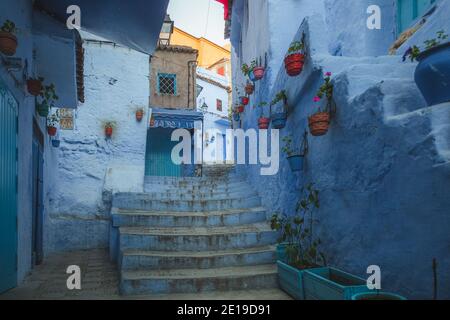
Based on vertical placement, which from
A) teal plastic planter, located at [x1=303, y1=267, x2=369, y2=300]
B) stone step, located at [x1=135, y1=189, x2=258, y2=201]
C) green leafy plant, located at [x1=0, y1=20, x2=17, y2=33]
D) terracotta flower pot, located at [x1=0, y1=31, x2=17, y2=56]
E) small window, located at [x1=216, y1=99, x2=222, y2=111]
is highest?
small window, located at [x1=216, y1=99, x2=222, y2=111]

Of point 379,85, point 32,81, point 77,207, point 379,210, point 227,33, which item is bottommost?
point 77,207

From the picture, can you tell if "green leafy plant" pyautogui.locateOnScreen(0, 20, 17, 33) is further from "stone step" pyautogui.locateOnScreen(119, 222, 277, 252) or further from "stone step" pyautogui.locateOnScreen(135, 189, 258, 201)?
"stone step" pyautogui.locateOnScreen(135, 189, 258, 201)

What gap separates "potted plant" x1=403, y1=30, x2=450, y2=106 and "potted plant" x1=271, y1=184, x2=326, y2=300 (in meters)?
1.72

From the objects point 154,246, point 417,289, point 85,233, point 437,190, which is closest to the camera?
point 437,190

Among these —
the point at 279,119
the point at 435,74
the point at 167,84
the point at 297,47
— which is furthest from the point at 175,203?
the point at 167,84

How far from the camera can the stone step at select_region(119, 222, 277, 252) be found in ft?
16.3

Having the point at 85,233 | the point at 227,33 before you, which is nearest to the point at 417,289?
the point at 85,233

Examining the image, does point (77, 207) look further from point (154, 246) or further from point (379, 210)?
point (379, 210)

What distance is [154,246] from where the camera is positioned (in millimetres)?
4988

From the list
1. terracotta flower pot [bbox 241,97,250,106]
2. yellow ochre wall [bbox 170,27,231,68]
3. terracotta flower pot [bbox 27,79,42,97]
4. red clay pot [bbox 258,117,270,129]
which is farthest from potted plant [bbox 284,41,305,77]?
yellow ochre wall [bbox 170,27,231,68]

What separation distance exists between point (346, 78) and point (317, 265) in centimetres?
196

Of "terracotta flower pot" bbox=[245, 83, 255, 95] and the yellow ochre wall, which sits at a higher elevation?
the yellow ochre wall

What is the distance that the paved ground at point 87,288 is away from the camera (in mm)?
3914
